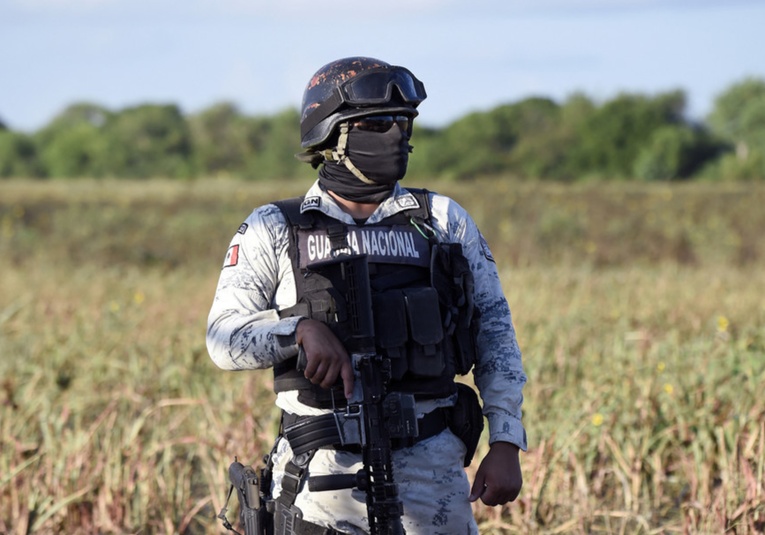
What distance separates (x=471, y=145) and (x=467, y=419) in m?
30.4

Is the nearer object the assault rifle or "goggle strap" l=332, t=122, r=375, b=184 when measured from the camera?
the assault rifle

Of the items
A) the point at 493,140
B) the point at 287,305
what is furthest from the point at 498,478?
the point at 493,140

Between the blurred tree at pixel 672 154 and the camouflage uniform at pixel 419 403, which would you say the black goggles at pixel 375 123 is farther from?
the blurred tree at pixel 672 154

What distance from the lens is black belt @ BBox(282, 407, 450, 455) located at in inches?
92.4

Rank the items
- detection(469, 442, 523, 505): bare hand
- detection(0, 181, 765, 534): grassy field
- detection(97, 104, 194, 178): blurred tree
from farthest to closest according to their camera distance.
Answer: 1. detection(97, 104, 194, 178): blurred tree
2. detection(0, 181, 765, 534): grassy field
3. detection(469, 442, 523, 505): bare hand

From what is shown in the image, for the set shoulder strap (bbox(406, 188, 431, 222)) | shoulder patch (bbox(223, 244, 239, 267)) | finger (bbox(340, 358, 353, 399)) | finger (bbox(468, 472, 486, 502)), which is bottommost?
finger (bbox(468, 472, 486, 502))

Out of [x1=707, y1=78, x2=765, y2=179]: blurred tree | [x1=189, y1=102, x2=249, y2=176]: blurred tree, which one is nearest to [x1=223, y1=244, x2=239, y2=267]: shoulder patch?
[x1=707, y1=78, x2=765, y2=179]: blurred tree

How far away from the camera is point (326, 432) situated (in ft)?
7.69

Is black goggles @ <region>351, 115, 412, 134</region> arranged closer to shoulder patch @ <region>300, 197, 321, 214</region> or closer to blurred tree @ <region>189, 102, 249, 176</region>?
shoulder patch @ <region>300, 197, 321, 214</region>

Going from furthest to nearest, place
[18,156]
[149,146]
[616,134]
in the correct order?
[18,156]
[149,146]
[616,134]

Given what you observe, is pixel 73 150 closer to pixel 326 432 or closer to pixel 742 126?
pixel 742 126

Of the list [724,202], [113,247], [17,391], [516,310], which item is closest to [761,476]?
[17,391]

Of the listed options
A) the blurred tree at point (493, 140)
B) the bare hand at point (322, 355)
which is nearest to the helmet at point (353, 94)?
the bare hand at point (322, 355)

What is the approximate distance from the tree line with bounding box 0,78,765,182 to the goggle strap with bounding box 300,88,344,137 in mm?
25714
